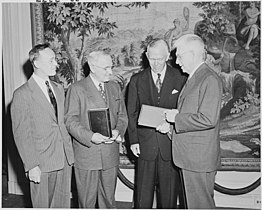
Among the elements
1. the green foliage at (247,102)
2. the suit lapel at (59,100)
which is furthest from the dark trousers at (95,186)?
the green foliage at (247,102)

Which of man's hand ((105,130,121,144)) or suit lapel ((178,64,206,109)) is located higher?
suit lapel ((178,64,206,109))

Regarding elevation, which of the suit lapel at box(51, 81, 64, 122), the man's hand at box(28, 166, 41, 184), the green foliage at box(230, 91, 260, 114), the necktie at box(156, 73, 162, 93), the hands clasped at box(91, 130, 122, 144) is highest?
the necktie at box(156, 73, 162, 93)

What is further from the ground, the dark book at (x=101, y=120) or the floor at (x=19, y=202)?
the dark book at (x=101, y=120)

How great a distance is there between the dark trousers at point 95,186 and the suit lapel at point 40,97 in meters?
0.51

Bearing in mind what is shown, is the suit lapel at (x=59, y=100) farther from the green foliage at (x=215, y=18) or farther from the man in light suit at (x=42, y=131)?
the green foliage at (x=215, y=18)

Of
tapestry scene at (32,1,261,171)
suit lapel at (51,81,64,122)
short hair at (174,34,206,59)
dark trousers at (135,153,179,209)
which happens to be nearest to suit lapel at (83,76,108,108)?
suit lapel at (51,81,64,122)

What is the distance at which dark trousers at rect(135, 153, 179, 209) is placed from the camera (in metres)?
3.07

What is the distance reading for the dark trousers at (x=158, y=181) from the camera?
10.1ft

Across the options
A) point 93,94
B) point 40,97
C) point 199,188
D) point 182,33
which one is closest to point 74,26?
point 182,33

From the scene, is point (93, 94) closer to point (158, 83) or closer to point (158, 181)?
point (158, 83)

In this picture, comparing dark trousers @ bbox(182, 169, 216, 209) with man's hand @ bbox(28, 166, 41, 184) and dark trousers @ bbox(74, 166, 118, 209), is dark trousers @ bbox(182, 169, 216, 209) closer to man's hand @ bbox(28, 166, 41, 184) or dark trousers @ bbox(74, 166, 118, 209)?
dark trousers @ bbox(74, 166, 118, 209)

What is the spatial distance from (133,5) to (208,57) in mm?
815

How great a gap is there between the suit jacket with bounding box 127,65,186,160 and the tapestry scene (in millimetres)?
659

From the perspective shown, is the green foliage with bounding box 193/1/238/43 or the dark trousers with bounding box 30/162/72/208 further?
the green foliage with bounding box 193/1/238/43
